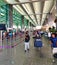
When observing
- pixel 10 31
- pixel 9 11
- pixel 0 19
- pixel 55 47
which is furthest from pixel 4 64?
pixel 9 11

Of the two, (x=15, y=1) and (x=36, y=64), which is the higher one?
(x=15, y=1)

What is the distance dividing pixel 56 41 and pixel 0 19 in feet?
80.2

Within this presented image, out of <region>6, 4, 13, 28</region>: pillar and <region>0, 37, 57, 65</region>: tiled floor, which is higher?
<region>6, 4, 13, 28</region>: pillar

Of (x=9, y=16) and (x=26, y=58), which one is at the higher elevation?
(x=9, y=16)

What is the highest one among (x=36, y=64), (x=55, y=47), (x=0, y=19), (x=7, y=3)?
(x=7, y=3)

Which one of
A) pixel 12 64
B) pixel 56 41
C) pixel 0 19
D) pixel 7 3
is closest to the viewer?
pixel 12 64

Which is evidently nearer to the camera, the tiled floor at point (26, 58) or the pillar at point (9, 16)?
the tiled floor at point (26, 58)

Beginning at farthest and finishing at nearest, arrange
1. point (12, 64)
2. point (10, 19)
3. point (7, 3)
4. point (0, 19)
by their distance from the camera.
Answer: point (10, 19) < point (7, 3) < point (0, 19) < point (12, 64)

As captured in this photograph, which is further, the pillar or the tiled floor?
the pillar

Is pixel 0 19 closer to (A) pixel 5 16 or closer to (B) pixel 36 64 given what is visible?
(A) pixel 5 16

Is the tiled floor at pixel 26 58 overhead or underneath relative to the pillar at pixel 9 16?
underneath

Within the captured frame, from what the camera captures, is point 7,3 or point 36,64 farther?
point 7,3

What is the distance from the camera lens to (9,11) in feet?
132

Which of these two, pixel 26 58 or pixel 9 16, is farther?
pixel 9 16
